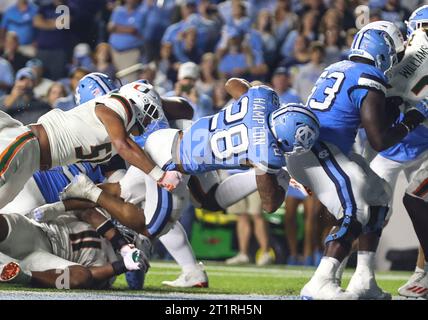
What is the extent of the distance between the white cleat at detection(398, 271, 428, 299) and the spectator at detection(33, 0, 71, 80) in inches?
195

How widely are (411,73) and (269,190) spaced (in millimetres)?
1267

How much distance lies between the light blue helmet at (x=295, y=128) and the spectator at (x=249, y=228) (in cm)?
332

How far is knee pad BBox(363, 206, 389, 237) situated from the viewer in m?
5.93

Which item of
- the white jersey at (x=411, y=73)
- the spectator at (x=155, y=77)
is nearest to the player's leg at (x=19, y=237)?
the white jersey at (x=411, y=73)

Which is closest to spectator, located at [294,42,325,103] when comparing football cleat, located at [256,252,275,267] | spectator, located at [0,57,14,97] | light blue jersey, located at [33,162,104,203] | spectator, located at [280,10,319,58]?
spectator, located at [280,10,319,58]

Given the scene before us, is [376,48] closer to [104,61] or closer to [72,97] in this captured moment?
[72,97]

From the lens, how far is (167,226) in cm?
653

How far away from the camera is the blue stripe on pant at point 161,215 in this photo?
21.2 feet

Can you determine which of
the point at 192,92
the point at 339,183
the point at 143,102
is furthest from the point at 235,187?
the point at 192,92

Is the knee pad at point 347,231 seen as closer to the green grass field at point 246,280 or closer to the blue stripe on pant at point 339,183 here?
the blue stripe on pant at point 339,183

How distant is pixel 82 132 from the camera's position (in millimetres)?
6141

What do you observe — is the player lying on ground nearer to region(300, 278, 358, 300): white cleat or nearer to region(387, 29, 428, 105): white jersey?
region(300, 278, 358, 300): white cleat
